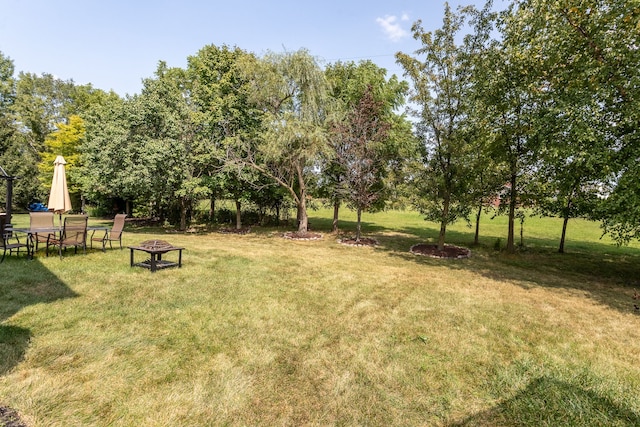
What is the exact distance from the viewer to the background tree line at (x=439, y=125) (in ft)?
27.1

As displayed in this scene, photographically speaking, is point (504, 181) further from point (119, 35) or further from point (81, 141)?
point (81, 141)

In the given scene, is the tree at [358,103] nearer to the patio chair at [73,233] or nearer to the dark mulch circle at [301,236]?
the dark mulch circle at [301,236]

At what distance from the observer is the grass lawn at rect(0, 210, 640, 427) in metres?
3.28

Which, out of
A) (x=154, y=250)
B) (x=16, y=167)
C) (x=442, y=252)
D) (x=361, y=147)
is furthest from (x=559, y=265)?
(x=16, y=167)

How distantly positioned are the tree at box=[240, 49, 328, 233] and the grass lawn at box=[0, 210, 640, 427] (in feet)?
27.5

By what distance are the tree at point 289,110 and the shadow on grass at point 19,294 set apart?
9.95 m

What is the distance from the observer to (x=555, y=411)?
11.1 ft

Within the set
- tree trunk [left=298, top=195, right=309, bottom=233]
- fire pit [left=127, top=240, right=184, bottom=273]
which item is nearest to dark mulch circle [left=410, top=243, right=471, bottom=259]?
tree trunk [left=298, top=195, right=309, bottom=233]

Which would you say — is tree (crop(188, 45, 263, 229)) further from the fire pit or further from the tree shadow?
the tree shadow

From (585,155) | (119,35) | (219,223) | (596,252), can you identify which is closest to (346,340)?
(585,155)

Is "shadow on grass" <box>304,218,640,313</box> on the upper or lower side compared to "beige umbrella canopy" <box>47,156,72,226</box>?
lower

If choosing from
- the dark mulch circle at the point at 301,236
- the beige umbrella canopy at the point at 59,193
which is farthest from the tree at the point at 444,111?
the beige umbrella canopy at the point at 59,193

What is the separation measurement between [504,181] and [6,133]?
Result: 41266 mm

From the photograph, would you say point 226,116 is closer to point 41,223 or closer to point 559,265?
point 41,223
